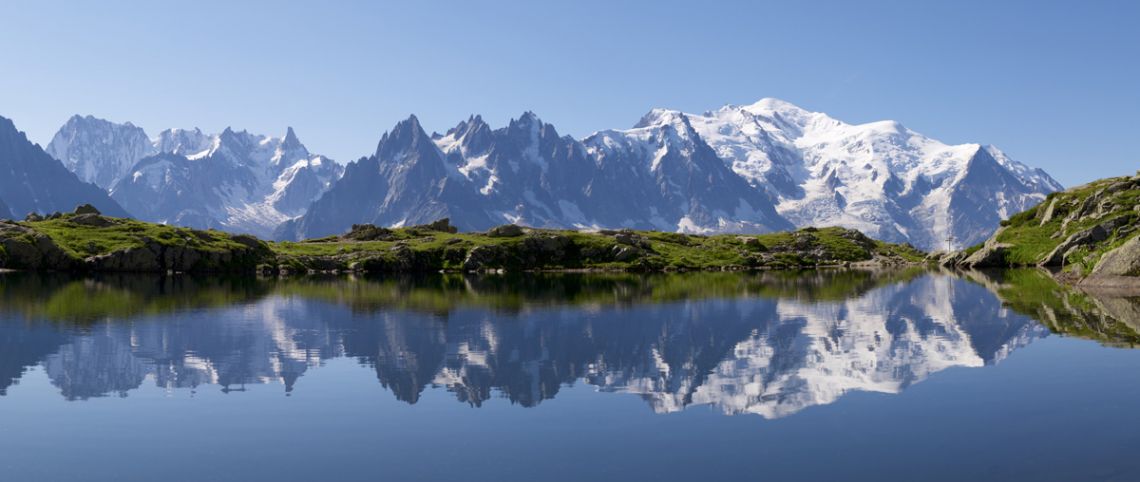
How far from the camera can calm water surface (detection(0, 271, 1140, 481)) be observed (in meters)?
29.0

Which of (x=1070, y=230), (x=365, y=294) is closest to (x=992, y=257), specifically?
(x=1070, y=230)

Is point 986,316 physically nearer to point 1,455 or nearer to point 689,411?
point 689,411

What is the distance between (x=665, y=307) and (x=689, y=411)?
179 ft

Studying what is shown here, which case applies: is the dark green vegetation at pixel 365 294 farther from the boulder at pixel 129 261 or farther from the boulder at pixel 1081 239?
the boulder at pixel 1081 239

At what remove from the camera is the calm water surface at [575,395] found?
2898cm

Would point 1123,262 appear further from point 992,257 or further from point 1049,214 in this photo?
point 1049,214

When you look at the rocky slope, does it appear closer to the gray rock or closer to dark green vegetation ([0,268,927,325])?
the gray rock

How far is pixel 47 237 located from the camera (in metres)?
183

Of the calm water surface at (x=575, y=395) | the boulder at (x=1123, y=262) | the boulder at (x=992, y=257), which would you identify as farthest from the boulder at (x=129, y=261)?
the boulder at (x=992, y=257)

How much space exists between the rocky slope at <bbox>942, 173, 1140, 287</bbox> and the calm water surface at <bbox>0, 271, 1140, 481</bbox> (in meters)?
66.4

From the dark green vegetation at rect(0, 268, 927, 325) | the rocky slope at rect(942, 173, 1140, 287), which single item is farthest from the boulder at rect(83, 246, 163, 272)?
the rocky slope at rect(942, 173, 1140, 287)

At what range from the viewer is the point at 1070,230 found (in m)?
169

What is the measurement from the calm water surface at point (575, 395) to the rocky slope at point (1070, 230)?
66368 millimetres

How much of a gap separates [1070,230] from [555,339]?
147024 mm
